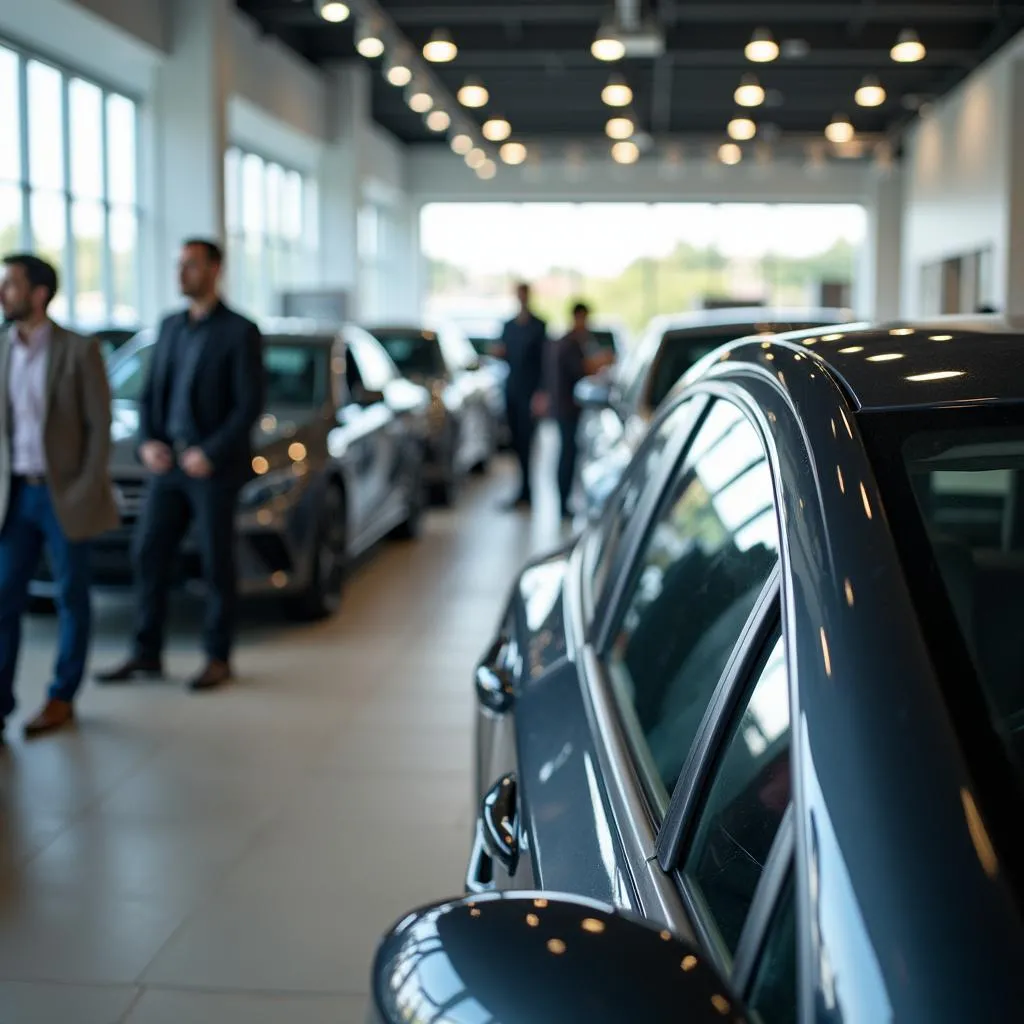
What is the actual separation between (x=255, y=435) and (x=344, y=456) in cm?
65

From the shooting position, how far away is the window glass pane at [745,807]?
1.33 meters

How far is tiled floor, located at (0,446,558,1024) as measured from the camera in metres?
3.34

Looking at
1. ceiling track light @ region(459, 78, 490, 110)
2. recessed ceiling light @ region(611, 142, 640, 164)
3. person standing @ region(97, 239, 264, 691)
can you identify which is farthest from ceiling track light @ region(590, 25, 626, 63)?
recessed ceiling light @ region(611, 142, 640, 164)

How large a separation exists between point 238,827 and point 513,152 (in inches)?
956

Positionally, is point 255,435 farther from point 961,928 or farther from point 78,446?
point 961,928

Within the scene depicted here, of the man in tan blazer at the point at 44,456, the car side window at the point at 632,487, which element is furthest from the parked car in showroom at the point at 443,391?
the car side window at the point at 632,487

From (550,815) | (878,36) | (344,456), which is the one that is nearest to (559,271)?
(878,36)

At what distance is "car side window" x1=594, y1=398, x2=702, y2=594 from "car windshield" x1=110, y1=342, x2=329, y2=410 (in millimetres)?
5552

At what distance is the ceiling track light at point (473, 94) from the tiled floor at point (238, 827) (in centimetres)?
1401

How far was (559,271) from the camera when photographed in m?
32.4

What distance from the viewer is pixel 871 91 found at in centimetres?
2109

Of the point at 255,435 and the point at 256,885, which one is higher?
the point at 255,435

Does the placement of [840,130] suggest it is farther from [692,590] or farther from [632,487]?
[692,590]

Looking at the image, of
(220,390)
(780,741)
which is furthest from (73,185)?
(780,741)
